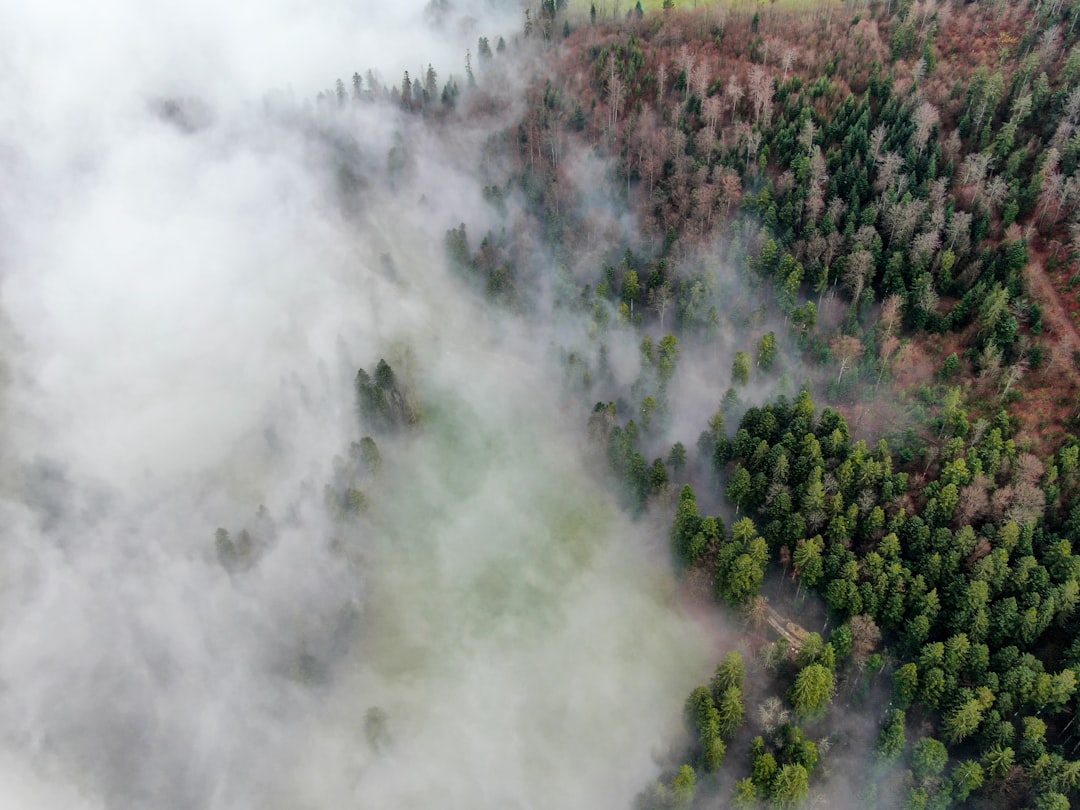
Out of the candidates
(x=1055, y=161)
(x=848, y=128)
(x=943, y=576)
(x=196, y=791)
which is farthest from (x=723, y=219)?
(x=196, y=791)

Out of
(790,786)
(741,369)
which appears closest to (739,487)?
(741,369)

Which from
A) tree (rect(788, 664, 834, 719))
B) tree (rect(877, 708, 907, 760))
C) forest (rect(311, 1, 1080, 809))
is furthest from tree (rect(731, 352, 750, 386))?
tree (rect(877, 708, 907, 760))

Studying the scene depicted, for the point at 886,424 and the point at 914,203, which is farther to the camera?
the point at 914,203

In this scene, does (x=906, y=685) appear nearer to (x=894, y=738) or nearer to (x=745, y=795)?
(x=894, y=738)

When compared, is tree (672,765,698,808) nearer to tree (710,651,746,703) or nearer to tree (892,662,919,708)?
tree (710,651,746,703)

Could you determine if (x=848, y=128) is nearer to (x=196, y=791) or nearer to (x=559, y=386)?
(x=559, y=386)

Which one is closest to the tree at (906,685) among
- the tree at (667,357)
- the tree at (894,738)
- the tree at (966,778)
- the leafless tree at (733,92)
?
the tree at (894,738)
